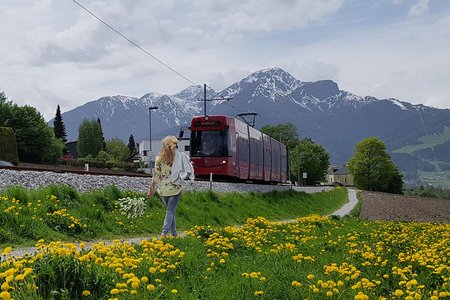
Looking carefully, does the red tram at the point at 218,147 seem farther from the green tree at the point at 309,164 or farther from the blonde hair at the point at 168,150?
the green tree at the point at 309,164

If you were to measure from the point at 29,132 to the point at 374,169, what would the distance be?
8415cm

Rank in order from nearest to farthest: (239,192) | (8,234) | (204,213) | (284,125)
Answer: (8,234)
(204,213)
(239,192)
(284,125)

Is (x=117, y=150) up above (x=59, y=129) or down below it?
below

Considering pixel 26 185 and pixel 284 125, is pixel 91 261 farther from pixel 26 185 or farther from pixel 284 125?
pixel 284 125

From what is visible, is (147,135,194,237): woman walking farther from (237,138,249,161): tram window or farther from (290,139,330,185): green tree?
(290,139,330,185): green tree

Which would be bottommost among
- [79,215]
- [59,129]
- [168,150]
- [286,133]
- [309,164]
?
[79,215]

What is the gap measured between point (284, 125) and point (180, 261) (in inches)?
5869

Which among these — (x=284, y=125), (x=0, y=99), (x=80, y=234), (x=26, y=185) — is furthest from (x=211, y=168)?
(x=284, y=125)

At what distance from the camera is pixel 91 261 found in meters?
4.91

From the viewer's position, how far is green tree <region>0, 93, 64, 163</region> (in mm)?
65750

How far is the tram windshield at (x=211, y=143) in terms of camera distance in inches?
1112

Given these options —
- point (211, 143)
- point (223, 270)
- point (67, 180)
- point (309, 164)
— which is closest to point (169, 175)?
point (223, 270)

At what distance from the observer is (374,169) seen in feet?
407

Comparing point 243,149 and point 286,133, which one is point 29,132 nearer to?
point 243,149
